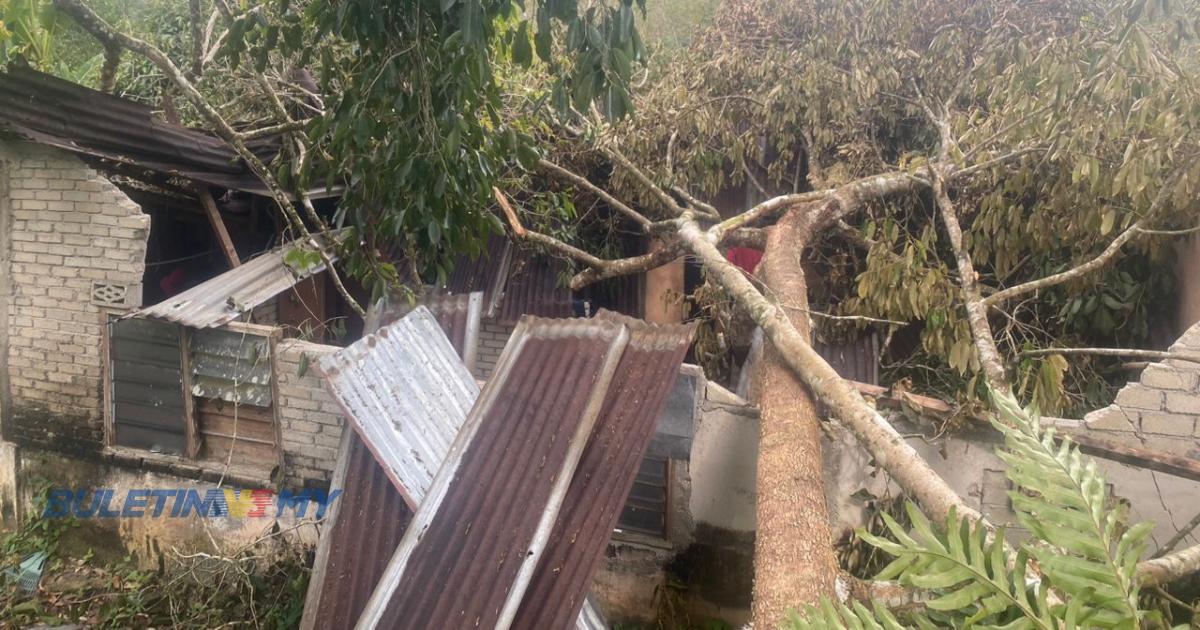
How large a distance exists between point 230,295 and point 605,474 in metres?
3.02

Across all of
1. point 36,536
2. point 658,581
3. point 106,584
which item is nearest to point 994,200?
point 658,581

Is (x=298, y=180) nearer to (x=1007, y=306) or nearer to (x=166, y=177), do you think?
(x=166, y=177)

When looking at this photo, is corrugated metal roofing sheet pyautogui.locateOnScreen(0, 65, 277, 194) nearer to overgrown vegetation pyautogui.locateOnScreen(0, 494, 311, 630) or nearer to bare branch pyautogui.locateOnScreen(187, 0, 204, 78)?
bare branch pyautogui.locateOnScreen(187, 0, 204, 78)

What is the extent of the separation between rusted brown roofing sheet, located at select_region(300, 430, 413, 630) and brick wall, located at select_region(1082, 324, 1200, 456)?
3559 mm

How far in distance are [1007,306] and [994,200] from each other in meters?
0.93

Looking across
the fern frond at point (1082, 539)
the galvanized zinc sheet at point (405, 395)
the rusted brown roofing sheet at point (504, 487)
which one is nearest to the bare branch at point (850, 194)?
the rusted brown roofing sheet at point (504, 487)

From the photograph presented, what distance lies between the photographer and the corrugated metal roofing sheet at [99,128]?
439 cm

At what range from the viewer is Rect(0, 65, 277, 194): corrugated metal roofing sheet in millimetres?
4387

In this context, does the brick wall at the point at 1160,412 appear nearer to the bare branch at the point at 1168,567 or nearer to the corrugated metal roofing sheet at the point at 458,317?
the bare branch at the point at 1168,567

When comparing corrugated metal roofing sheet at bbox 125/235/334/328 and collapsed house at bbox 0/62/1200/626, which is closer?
collapsed house at bbox 0/62/1200/626

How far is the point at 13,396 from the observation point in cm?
→ 501

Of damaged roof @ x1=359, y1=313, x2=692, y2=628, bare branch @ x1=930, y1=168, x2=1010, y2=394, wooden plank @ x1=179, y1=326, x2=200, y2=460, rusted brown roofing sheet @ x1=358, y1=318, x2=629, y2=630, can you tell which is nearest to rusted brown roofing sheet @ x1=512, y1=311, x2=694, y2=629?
damaged roof @ x1=359, y1=313, x2=692, y2=628

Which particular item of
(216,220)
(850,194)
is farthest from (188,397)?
(850,194)

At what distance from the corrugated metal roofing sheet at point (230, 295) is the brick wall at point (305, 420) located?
0.48 metres
